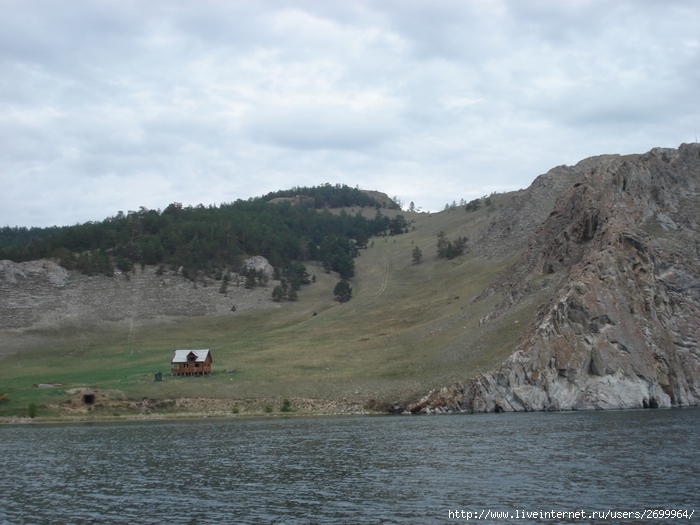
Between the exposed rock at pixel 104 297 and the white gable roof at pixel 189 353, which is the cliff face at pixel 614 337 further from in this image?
the exposed rock at pixel 104 297

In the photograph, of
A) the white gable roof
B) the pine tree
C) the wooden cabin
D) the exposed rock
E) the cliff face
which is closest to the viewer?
the cliff face

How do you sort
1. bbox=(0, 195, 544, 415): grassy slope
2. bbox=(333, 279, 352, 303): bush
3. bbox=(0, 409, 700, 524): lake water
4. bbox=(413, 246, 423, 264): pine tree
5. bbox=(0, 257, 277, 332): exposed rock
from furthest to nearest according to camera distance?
bbox=(413, 246, 423, 264): pine tree, bbox=(333, 279, 352, 303): bush, bbox=(0, 257, 277, 332): exposed rock, bbox=(0, 195, 544, 415): grassy slope, bbox=(0, 409, 700, 524): lake water

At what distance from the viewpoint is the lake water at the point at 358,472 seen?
25.2 metres

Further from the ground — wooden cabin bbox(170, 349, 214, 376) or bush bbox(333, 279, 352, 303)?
bush bbox(333, 279, 352, 303)

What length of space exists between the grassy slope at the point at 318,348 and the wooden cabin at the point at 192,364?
6.21 ft

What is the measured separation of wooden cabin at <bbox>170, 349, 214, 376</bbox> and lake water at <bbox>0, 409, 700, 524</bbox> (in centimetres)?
3651

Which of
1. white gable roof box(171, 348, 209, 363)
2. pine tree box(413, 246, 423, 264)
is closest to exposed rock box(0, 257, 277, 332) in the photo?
white gable roof box(171, 348, 209, 363)

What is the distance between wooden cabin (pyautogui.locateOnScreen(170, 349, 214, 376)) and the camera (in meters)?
93.9

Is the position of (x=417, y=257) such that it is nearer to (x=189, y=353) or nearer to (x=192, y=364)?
(x=189, y=353)

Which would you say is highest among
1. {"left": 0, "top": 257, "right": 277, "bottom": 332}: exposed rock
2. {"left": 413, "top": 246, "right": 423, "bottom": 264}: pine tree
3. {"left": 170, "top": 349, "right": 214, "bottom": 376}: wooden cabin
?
{"left": 413, "top": 246, "right": 423, "bottom": 264}: pine tree

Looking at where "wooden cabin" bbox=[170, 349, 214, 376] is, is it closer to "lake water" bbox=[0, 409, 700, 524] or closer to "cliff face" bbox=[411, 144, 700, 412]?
"lake water" bbox=[0, 409, 700, 524]

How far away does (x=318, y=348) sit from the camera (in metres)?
110

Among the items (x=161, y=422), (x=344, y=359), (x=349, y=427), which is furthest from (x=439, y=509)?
(x=344, y=359)

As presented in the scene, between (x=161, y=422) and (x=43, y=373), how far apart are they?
133ft
